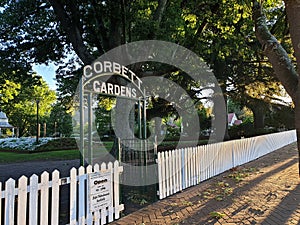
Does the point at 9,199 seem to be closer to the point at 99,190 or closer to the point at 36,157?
the point at 99,190

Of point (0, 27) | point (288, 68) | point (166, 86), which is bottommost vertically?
point (288, 68)

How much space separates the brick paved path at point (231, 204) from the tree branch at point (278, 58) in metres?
2.07

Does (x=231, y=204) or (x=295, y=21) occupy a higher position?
(x=295, y=21)

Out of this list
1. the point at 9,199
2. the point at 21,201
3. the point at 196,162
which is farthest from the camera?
the point at 196,162

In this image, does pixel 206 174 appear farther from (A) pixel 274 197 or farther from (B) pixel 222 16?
(B) pixel 222 16

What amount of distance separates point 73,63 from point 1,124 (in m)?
22.4

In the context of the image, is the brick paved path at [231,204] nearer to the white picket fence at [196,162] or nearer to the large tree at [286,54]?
the white picket fence at [196,162]

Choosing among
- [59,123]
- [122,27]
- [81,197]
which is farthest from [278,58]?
[59,123]

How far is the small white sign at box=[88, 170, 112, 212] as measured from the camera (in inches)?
158

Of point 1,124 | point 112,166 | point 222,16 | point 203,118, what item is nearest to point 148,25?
point 222,16

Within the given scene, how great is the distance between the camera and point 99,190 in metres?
4.16

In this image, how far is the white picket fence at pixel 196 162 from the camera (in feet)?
18.2

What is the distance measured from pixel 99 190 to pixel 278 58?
3.49 metres

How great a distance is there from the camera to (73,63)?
47.8 ft
